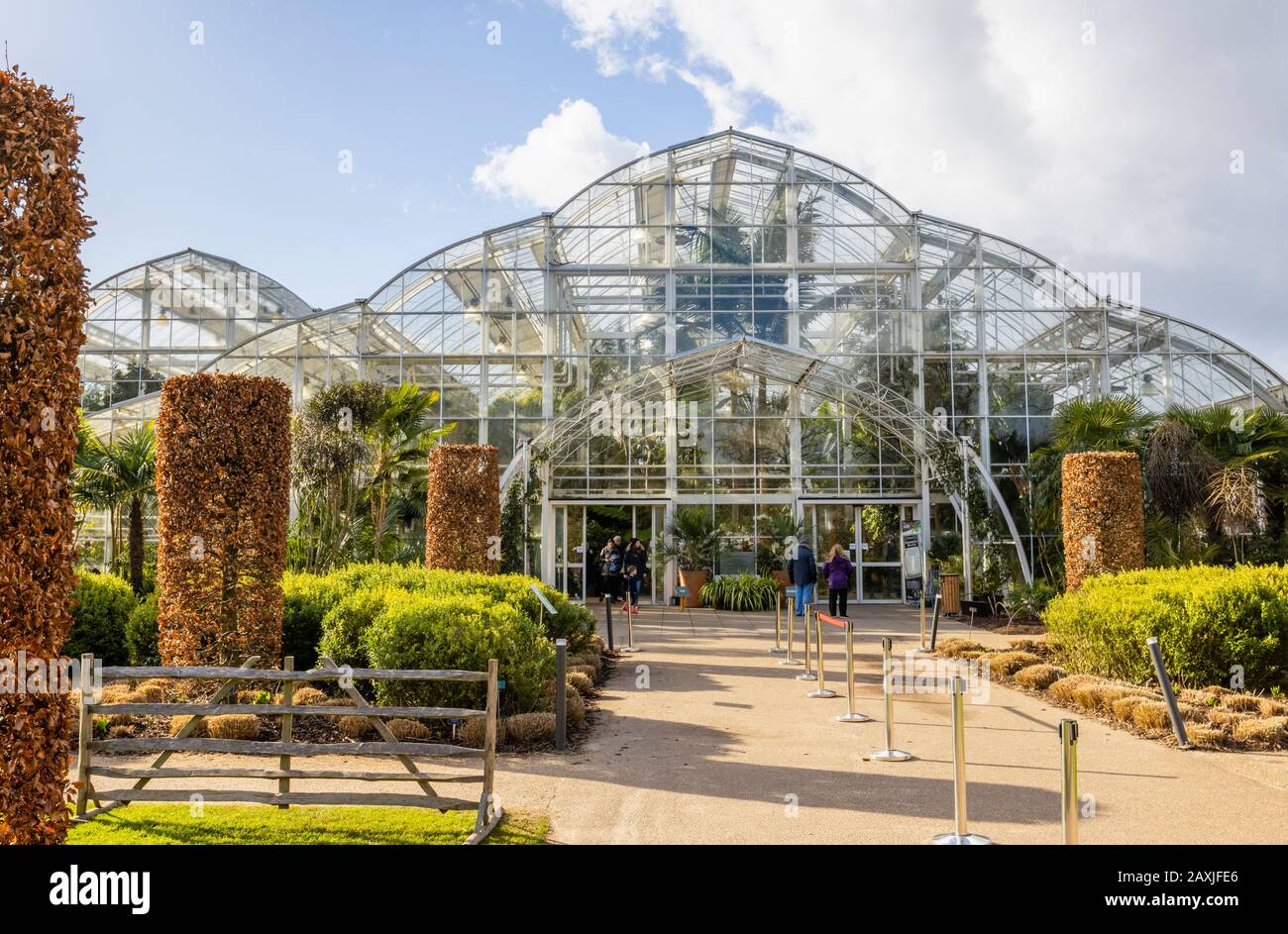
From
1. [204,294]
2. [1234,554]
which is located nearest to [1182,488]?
[1234,554]

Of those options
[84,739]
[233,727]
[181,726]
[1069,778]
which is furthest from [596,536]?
[1069,778]

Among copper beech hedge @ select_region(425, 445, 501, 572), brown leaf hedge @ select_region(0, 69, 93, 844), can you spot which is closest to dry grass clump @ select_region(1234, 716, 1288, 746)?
brown leaf hedge @ select_region(0, 69, 93, 844)

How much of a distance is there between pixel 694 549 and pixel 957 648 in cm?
1142

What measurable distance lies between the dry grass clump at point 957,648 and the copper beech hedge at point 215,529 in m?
8.95

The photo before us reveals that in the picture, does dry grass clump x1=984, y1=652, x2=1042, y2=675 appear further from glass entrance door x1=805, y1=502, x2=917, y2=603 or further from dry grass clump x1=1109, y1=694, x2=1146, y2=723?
glass entrance door x1=805, y1=502, x2=917, y2=603

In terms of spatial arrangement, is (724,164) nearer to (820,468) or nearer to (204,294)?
(820,468)

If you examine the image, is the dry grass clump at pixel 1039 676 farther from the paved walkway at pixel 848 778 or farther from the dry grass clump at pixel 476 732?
the dry grass clump at pixel 476 732

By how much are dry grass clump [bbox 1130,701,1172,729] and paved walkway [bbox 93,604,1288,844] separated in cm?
23

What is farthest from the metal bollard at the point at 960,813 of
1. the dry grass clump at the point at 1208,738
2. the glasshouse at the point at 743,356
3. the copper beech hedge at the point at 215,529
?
the glasshouse at the point at 743,356

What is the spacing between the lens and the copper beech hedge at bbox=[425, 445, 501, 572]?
15344mm

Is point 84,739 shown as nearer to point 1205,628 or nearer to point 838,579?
point 1205,628
